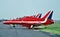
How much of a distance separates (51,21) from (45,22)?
1.36m

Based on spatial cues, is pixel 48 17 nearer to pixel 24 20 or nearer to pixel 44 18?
pixel 44 18

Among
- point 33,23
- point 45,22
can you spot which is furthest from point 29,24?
point 45,22

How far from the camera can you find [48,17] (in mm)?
46562

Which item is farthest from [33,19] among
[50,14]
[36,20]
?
[50,14]

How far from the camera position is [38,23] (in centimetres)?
4378

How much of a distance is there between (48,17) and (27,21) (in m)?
5.13

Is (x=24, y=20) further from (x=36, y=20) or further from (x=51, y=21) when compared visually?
(x=51, y=21)

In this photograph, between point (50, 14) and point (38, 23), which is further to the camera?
point (50, 14)

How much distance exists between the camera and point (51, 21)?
4506 centimetres

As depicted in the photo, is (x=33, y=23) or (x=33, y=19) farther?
(x=33, y=19)

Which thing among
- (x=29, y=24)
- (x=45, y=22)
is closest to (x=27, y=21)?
(x=29, y=24)

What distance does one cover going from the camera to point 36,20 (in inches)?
1833

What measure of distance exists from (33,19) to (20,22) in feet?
11.6

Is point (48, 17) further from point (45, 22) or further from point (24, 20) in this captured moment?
point (24, 20)
